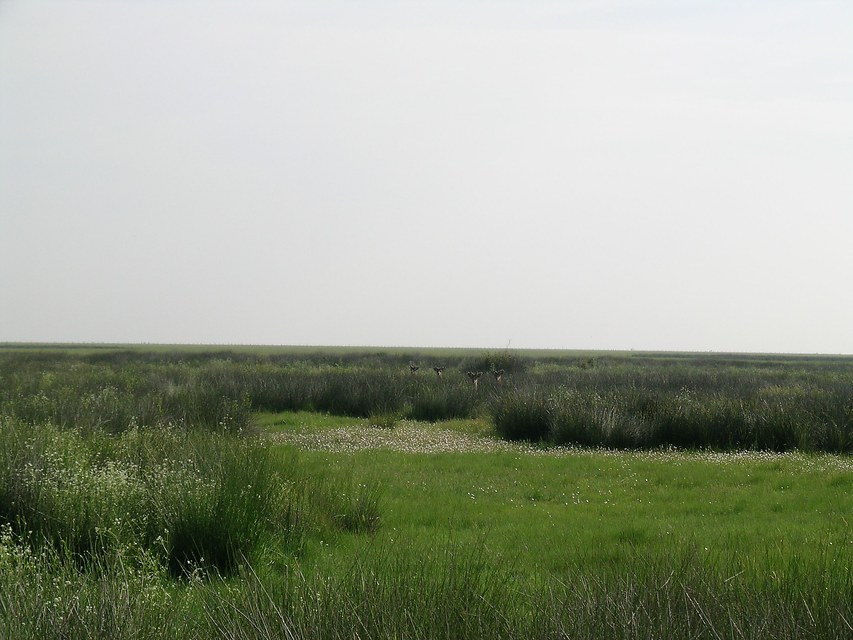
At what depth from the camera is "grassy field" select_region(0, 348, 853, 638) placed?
462 centimetres

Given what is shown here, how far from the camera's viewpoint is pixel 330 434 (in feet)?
57.1

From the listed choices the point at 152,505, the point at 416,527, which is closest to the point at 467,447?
the point at 416,527

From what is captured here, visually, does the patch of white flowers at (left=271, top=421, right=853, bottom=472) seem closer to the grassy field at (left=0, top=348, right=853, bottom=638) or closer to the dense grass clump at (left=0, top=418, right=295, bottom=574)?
the grassy field at (left=0, top=348, right=853, bottom=638)

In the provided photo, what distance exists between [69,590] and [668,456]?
12.2 m

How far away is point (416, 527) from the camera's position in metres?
9.09

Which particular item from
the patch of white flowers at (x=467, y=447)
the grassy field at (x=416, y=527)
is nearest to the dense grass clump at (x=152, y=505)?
the grassy field at (x=416, y=527)

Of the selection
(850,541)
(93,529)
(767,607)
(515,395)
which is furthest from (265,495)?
(515,395)

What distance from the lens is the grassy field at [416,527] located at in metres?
4.62

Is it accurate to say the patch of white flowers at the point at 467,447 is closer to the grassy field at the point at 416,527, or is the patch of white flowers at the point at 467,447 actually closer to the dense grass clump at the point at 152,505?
the grassy field at the point at 416,527

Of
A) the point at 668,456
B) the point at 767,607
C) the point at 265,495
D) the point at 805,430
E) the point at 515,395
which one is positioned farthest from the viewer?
the point at 515,395

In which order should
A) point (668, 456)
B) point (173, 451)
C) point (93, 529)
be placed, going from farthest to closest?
1. point (668, 456)
2. point (173, 451)
3. point (93, 529)

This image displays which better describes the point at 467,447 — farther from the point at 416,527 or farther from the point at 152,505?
the point at 152,505

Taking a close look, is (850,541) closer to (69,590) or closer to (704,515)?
(704,515)

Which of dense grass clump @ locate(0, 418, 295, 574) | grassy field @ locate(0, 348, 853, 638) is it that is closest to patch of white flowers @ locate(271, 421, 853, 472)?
grassy field @ locate(0, 348, 853, 638)
